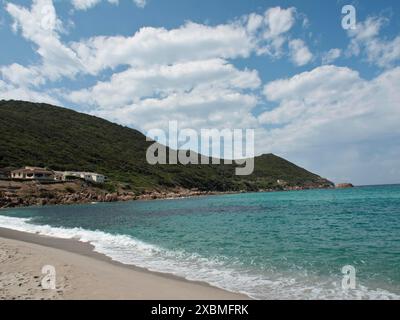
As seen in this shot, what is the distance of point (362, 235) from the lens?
22.4 m

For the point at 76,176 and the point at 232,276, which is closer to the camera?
the point at 232,276

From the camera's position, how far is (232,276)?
1329 cm

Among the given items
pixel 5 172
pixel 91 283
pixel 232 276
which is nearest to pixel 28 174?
pixel 5 172

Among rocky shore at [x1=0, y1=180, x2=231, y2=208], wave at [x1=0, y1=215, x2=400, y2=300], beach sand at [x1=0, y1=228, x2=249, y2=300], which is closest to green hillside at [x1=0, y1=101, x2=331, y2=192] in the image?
rocky shore at [x1=0, y1=180, x2=231, y2=208]

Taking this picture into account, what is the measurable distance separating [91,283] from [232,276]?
537 cm

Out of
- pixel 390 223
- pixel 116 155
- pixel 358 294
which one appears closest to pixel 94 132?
pixel 116 155

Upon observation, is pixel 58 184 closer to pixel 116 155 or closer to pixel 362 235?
pixel 116 155

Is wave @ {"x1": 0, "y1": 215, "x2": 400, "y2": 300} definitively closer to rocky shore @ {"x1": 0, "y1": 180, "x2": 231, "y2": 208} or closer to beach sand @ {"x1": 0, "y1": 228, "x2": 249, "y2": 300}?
beach sand @ {"x1": 0, "y1": 228, "x2": 249, "y2": 300}

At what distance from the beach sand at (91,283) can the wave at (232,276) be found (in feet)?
3.06

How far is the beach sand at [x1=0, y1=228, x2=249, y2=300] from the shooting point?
966cm

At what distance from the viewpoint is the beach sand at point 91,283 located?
966 centimetres

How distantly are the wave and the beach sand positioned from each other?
0.93 meters

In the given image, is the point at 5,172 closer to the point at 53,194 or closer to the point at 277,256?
the point at 53,194

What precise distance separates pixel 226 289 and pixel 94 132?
194m
